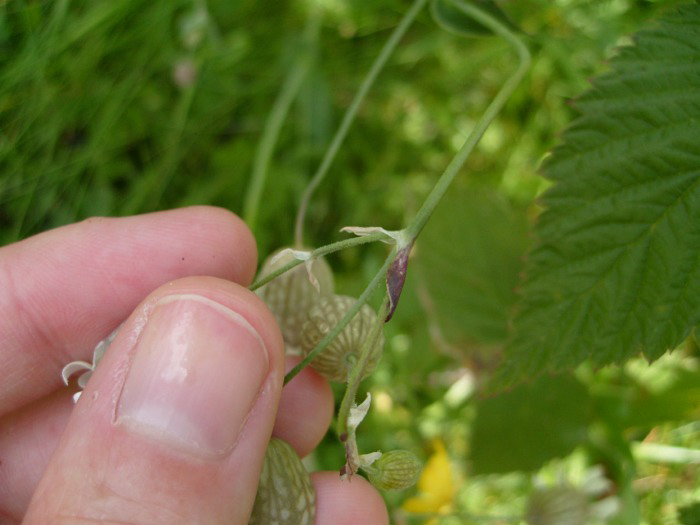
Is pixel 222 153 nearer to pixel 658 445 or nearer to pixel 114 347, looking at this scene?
pixel 114 347

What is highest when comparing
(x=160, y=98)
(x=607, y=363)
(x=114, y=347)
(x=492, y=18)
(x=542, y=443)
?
(x=492, y=18)

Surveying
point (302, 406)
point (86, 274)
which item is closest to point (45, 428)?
point (86, 274)

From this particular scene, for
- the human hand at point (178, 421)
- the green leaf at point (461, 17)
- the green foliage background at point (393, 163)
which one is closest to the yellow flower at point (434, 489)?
the green foliage background at point (393, 163)

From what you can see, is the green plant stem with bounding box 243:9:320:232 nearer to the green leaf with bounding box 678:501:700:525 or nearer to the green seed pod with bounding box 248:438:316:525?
the green seed pod with bounding box 248:438:316:525

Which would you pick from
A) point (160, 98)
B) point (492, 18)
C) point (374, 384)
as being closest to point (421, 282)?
point (374, 384)

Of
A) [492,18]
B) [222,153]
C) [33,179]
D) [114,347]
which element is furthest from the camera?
[222,153]

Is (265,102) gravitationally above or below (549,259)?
below

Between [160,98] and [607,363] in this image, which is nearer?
[607,363]

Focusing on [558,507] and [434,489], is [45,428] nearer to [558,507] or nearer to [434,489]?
[434,489]

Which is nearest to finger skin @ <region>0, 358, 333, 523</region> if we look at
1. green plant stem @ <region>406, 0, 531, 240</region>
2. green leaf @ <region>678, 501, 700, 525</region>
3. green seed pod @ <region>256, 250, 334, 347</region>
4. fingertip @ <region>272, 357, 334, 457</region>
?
fingertip @ <region>272, 357, 334, 457</region>

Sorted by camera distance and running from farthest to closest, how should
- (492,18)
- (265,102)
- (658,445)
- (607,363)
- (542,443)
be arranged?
(265,102), (658,445), (542,443), (492,18), (607,363)
